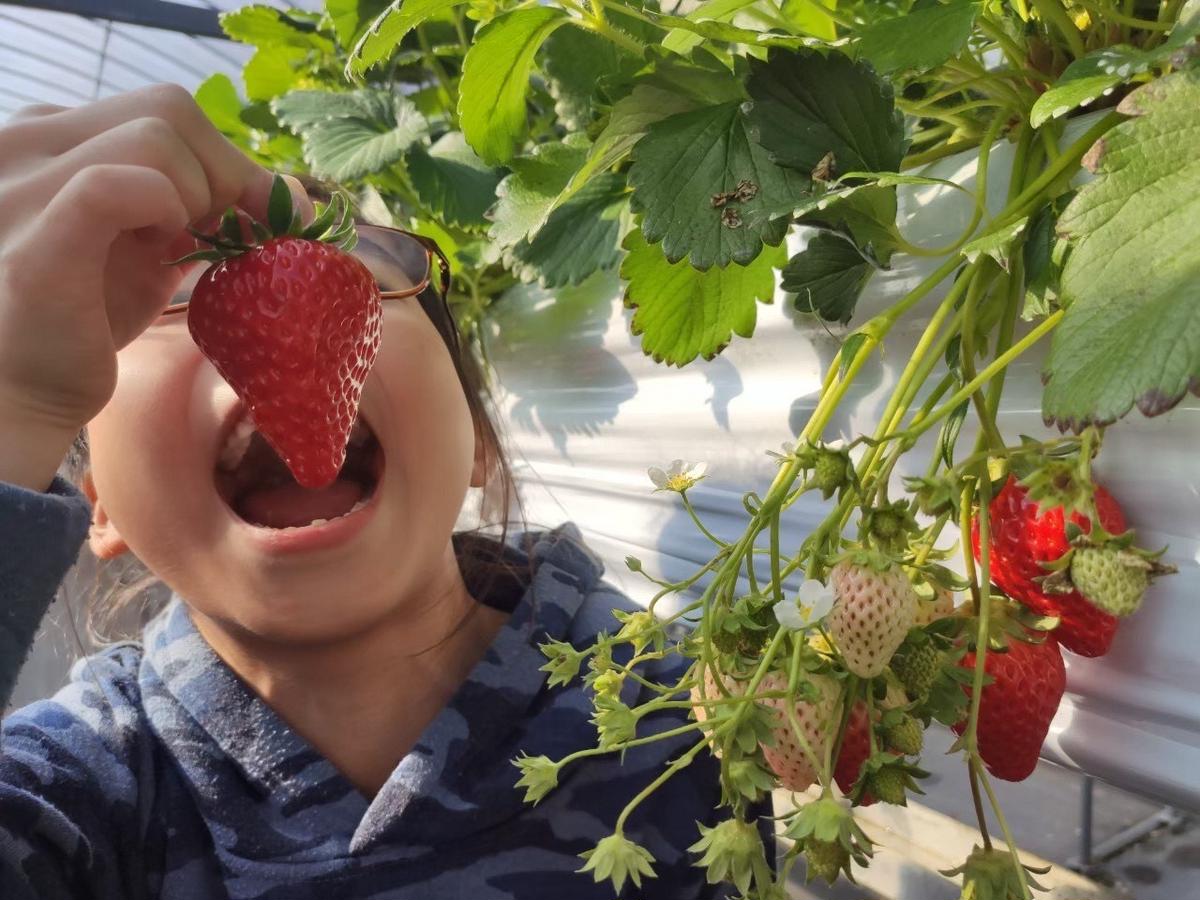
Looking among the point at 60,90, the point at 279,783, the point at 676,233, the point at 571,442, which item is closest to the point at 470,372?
the point at 571,442

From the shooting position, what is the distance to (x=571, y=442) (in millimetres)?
1183

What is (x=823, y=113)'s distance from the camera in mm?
495

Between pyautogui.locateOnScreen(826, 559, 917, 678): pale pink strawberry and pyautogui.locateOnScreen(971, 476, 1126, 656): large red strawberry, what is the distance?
0.07 meters

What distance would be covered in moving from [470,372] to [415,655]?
0.32 m

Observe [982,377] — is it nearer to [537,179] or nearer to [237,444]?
[537,179]

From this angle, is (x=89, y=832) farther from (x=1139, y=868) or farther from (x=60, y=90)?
(x=60, y=90)

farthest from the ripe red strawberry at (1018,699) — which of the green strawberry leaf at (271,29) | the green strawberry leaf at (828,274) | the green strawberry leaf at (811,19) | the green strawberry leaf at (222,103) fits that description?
the green strawberry leaf at (222,103)

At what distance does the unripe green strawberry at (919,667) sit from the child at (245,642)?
0.33 meters

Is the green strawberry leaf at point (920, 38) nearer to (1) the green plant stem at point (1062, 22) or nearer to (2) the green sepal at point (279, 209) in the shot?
(1) the green plant stem at point (1062, 22)

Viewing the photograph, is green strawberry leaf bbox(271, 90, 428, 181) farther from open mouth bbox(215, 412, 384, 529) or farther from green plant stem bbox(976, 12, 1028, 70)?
green plant stem bbox(976, 12, 1028, 70)

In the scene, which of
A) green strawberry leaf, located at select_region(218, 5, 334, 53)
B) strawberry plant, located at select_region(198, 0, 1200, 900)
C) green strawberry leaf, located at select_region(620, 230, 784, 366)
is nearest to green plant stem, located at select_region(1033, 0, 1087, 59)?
strawberry plant, located at select_region(198, 0, 1200, 900)

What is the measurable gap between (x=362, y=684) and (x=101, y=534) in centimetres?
26

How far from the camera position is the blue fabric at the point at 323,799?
2.54 ft

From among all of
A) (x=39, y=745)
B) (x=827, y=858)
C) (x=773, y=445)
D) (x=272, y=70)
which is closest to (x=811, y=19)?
(x=773, y=445)
